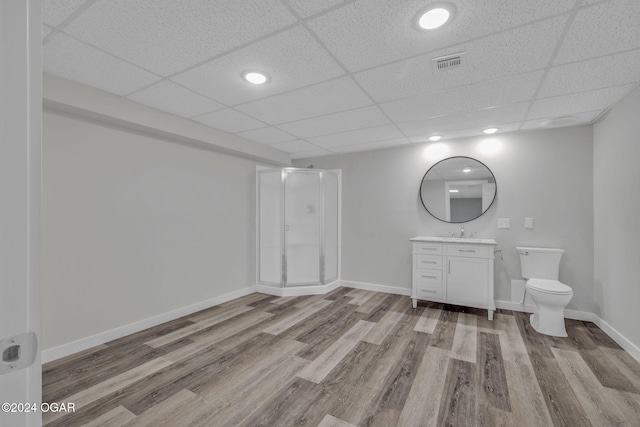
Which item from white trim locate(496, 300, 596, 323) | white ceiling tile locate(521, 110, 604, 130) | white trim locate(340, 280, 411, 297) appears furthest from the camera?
white trim locate(340, 280, 411, 297)

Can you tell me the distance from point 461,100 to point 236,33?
6.63 ft

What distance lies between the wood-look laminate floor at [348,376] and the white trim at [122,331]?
80 mm

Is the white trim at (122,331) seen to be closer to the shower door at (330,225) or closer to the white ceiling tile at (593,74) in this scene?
the shower door at (330,225)

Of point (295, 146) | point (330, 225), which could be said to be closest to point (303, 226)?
point (330, 225)

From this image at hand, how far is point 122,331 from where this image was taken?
2768 mm

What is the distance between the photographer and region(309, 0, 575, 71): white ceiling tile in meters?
1.47

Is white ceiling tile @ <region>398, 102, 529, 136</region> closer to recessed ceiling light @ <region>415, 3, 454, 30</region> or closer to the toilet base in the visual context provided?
recessed ceiling light @ <region>415, 3, 454, 30</region>

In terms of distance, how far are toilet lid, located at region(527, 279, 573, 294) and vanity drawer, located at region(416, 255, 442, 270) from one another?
93 centimetres

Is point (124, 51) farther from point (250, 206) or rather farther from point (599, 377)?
point (599, 377)

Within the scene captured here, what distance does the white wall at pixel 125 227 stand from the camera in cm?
237

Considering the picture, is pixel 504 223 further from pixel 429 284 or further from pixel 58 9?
pixel 58 9

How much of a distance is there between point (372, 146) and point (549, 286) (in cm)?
275

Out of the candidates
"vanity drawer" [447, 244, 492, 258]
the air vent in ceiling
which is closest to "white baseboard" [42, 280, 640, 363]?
"vanity drawer" [447, 244, 492, 258]

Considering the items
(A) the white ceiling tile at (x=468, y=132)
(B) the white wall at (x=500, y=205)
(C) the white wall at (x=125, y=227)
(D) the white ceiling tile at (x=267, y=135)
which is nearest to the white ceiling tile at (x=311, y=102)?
(D) the white ceiling tile at (x=267, y=135)
